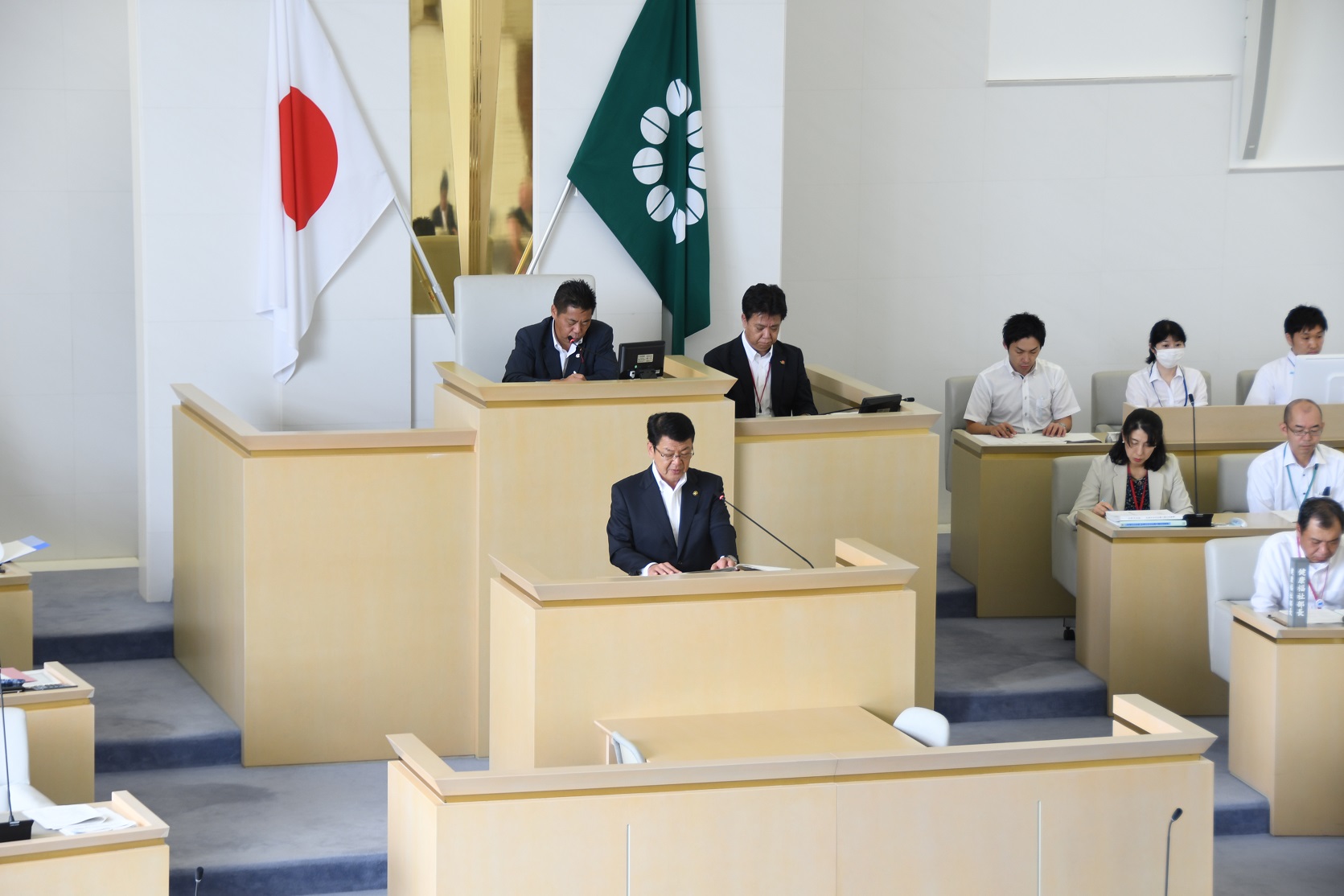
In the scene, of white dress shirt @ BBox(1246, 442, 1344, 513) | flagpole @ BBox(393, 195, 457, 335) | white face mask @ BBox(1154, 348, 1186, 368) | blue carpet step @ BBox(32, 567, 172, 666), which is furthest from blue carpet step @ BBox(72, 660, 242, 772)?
white face mask @ BBox(1154, 348, 1186, 368)

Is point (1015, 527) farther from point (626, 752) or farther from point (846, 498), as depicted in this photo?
point (626, 752)

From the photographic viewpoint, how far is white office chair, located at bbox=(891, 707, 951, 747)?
4.55m

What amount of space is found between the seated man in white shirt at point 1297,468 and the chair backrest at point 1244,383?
2060mm

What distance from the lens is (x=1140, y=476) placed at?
685cm

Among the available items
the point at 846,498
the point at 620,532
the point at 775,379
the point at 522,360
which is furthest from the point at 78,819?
the point at 775,379

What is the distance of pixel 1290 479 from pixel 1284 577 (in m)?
1.10

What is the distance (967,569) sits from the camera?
775cm

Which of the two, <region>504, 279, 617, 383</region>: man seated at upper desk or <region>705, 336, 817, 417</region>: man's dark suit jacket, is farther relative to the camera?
<region>705, 336, 817, 417</region>: man's dark suit jacket

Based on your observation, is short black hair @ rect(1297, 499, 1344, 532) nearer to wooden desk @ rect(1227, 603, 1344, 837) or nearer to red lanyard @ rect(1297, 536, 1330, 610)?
red lanyard @ rect(1297, 536, 1330, 610)

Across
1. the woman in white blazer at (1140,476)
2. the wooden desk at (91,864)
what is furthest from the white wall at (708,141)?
the wooden desk at (91,864)

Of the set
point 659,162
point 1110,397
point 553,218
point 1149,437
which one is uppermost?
point 659,162

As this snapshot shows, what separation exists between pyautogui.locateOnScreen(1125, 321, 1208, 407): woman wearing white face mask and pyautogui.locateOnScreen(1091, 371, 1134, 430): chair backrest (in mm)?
563

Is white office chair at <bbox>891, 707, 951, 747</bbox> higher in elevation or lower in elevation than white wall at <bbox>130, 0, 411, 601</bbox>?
lower

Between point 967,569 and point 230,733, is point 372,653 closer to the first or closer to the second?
point 230,733
